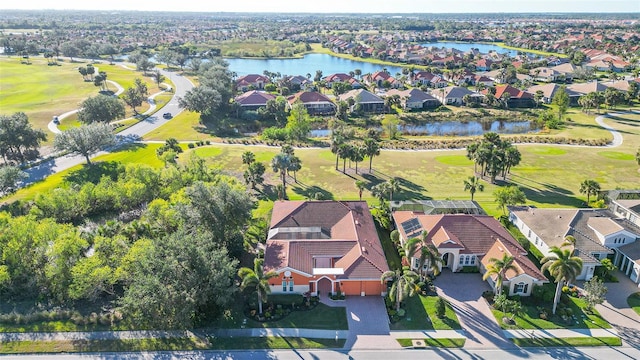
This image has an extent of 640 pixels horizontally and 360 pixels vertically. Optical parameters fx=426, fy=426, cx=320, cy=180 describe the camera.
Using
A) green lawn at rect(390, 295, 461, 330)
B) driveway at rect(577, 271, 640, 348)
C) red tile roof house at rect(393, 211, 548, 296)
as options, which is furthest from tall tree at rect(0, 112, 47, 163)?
driveway at rect(577, 271, 640, 348)

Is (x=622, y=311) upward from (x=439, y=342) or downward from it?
upward

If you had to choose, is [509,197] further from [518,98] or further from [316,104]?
[518,98]

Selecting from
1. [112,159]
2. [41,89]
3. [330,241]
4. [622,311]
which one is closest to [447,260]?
[330,241]

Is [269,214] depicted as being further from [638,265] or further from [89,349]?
[638,265]

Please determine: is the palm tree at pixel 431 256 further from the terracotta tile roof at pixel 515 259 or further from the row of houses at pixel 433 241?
the terracotta tile roof at pixel 515 259

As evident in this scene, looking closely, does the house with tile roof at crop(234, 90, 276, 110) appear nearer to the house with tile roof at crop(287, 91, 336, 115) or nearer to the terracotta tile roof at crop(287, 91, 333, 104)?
the terracotta tile roof at crop(287, 91, 333, 104)

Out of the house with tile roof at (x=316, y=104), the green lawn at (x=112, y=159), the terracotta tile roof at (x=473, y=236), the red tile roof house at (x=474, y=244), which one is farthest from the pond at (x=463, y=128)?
the terracotta tile roof at (x=473, y=236)
